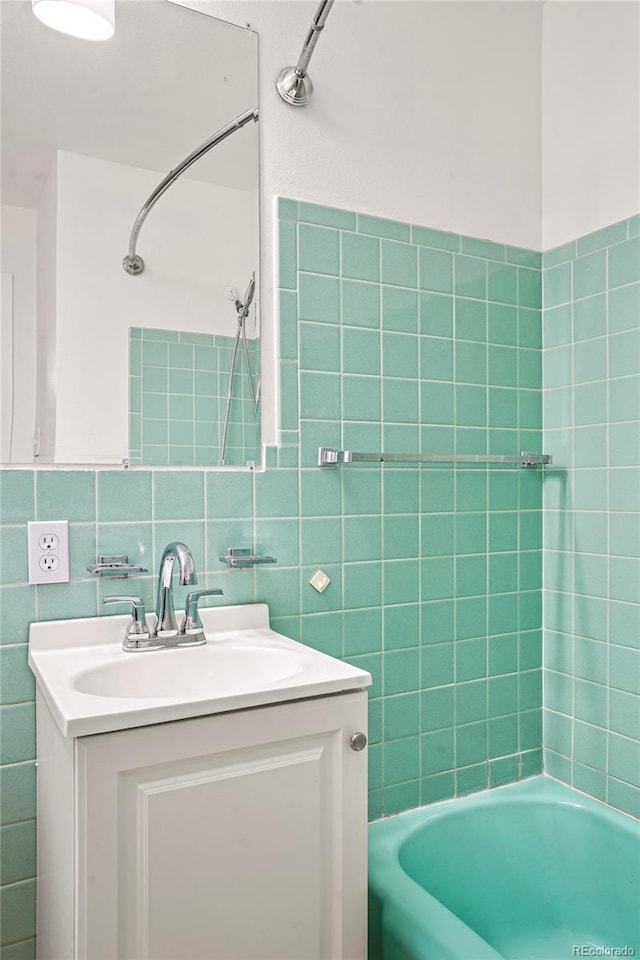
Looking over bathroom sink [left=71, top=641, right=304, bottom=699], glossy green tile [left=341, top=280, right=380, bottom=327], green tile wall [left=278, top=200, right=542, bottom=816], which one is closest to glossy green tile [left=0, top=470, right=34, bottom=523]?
bathroom sink [left=71, top=641, right=304, bottom=699]

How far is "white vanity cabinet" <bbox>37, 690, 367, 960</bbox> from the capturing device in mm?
916

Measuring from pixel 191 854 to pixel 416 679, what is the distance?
854 millimetres

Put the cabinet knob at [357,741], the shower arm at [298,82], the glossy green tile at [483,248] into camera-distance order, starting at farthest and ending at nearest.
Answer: the glossy green tile at [483,248] → the shower arm at [298,82] → the cabinet knob at [357,741]

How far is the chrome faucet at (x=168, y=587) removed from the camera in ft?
4.17

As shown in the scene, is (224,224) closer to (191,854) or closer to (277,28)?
(277,28)

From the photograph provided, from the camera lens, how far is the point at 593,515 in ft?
5.90

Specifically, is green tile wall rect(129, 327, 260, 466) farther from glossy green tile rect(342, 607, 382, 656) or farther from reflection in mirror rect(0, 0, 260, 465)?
glossy green tile rect(342, 607, 382, 656)

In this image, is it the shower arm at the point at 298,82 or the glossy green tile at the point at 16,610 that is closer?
the glossy green tile at the point at 16,610

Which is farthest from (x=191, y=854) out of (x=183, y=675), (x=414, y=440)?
(x=414, y=440)

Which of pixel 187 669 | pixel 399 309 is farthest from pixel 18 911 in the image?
pixel 399 309

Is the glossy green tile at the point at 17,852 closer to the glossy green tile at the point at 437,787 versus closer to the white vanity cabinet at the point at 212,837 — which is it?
the white vanity cabinet at the point at 212,837

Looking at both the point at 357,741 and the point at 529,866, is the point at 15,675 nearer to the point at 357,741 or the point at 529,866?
the point at 357,741

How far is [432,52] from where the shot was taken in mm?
1744

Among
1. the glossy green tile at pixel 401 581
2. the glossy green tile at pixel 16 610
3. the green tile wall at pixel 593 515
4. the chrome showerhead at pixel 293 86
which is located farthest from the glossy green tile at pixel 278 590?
the chrome showerhead at pixel 293 86
